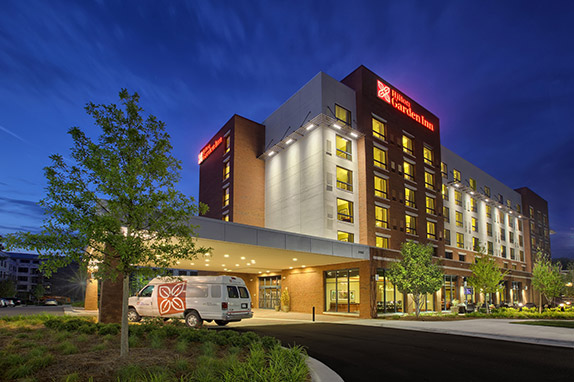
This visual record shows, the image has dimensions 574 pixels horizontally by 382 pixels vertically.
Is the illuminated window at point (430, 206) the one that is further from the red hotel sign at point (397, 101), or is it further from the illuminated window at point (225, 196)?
the illuminated window at point (225, 196)

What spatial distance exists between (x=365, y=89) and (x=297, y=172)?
9955 mm

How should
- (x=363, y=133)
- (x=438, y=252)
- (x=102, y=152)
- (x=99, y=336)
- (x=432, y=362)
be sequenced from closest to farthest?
(x=102, y=152)
(x=432, y=362)
(x=99, y=336)
(x=363, y=133)
(x=438, y=252)

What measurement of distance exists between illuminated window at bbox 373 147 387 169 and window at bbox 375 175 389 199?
51.0 inches

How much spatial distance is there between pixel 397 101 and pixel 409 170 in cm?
720

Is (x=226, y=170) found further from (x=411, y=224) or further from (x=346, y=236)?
(x=411, y=224)

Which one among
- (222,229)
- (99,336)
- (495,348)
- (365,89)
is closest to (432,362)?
(495,348)

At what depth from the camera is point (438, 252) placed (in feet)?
136

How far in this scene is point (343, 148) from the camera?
34500 millimetres

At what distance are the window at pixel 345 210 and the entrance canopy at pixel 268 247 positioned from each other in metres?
3.63

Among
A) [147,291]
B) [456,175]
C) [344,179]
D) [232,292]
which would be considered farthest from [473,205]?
[147,291]

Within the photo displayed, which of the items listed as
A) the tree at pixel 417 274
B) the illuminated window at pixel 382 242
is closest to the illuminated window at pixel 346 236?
the illuminated window at pixel 382 242

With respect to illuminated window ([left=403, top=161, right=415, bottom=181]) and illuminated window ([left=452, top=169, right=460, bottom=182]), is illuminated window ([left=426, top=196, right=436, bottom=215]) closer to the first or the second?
illuminated window ([left=403, top=161, right=415, bottom=181])

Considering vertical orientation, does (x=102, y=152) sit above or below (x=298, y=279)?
above

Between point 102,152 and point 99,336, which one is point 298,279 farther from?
point 102,152
